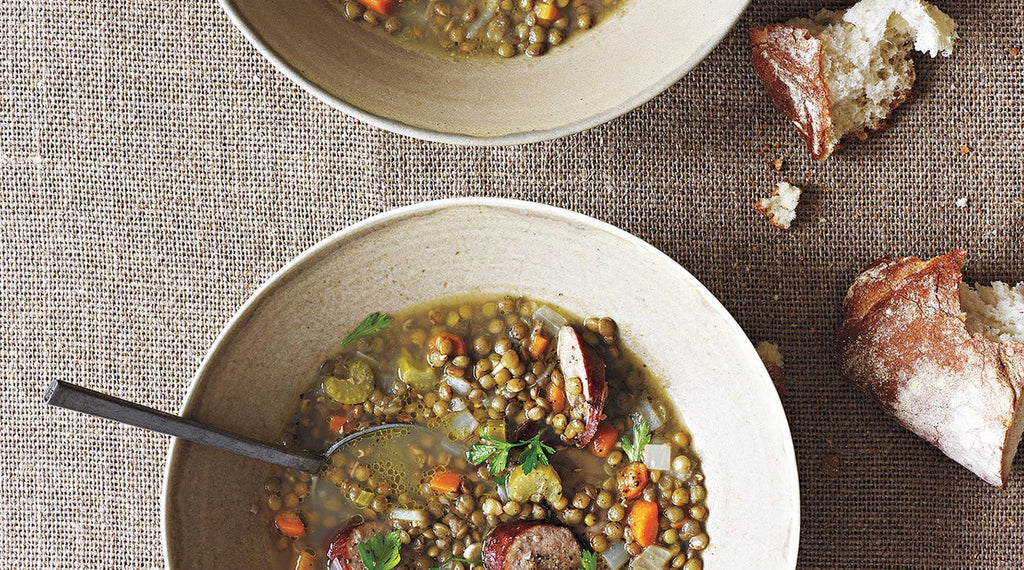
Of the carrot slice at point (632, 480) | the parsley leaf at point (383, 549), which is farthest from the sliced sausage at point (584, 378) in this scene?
the parsley leaf at point (383, 549)

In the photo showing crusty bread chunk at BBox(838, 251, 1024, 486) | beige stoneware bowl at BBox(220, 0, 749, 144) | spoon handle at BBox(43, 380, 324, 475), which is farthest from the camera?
crusty bread chunk at BBox(838, 251, 1024, 486)

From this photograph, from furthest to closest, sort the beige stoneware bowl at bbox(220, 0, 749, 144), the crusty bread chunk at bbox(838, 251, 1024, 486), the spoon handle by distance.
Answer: the crusty bread chunk at bbox(838, 251, 1024, 486)
the beige stoneware bowl at bbox(220, 0, 749, 144)
the spoon handle

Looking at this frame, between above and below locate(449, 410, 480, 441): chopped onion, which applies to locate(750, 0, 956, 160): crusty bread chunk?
above

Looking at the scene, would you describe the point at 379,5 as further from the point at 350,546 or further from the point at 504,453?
the point at 350,546

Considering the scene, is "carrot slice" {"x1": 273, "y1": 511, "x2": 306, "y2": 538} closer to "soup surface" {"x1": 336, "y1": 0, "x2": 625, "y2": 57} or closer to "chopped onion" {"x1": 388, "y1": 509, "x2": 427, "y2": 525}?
"chopped onion" {"x1": 388, "y1": 509, "x2": 427, "y2": 525}

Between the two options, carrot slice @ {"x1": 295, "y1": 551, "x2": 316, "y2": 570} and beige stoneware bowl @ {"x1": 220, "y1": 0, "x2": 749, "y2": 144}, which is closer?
beige stoneware bowl @ {"x1": 220, "y1": 0, "x2": 749, "y2": 144}

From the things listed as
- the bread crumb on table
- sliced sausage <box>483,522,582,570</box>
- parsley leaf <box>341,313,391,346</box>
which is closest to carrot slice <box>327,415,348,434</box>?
parsley leaf <box>341,313,391,346</box>

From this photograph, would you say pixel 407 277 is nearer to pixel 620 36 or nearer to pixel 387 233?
pixel 387 233
